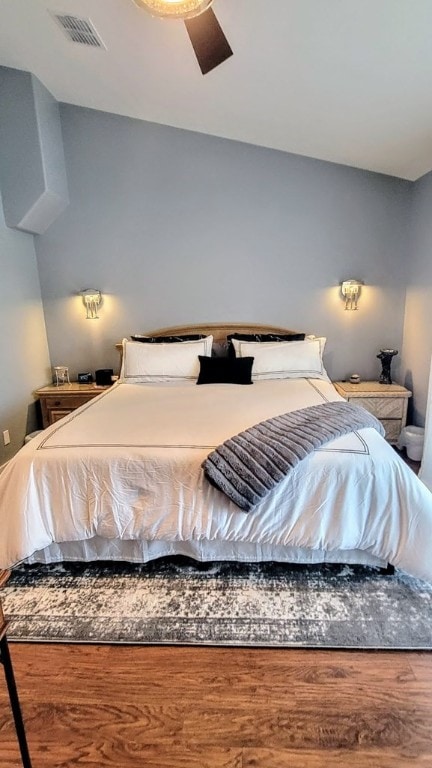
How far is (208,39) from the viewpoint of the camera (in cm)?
179

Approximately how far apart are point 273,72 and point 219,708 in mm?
3203

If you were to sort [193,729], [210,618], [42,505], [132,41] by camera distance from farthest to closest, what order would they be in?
[132,41], [42,505], [210,618], [193,729]

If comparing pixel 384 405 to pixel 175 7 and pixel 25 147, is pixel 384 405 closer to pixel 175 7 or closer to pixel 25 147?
pixel 175 7

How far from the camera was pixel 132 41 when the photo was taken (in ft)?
7.94

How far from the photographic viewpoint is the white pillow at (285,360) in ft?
11.3

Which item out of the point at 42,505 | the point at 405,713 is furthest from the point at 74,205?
the point at 405,713

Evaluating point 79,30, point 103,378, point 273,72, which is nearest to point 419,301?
point 273,72

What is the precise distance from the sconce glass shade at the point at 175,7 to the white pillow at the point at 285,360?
89.2 inches

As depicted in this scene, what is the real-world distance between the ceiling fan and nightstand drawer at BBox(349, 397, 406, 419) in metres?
2.60

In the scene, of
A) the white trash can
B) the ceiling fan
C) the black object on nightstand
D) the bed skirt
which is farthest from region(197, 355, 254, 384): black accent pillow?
the ceiling fan

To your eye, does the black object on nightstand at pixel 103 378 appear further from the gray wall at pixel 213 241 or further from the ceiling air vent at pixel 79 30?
the ceiling air vent at pixel 79 30

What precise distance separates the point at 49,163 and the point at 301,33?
2243mm

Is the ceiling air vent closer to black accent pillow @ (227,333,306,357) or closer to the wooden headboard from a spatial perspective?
the wooden headboard

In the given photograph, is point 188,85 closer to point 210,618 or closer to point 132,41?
point 132,41
